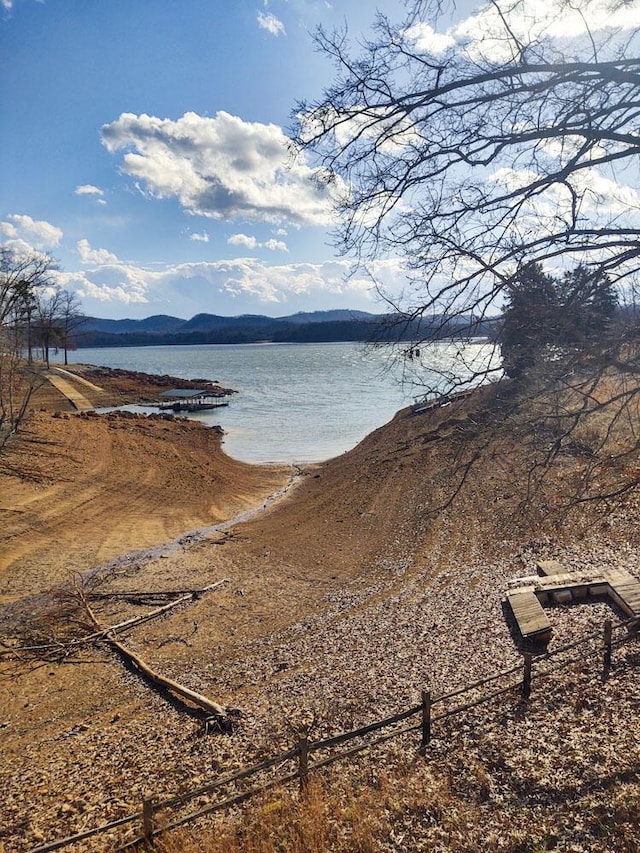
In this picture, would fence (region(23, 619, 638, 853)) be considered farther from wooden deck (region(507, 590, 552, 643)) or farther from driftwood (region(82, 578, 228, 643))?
driftwood (region(82, 578, 228, 643))

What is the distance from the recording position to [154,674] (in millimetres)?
9102

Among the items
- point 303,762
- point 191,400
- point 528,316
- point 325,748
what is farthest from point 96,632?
point 191,400

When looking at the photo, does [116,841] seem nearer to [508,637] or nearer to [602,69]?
[508,637]

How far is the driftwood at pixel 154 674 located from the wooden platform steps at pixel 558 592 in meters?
4.86

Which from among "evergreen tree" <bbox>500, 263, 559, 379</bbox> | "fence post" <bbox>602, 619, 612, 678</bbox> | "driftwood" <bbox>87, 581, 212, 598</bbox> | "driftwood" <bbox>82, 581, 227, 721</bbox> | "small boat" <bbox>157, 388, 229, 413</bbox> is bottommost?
"driftwood" <bbox>87, 581, 212, 598</bbox>

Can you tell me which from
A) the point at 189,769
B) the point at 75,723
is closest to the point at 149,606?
the point at 75,723

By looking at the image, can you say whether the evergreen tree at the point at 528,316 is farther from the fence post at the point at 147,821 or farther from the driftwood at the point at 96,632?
the driftwood at the point at 96,632

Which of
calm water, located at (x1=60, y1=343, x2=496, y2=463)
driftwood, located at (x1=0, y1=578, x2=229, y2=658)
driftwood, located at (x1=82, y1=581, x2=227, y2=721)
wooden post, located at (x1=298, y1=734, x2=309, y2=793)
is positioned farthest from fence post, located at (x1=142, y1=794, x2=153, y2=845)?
calm water, located at (x1=60, y1=343, x2=496, y2=463)

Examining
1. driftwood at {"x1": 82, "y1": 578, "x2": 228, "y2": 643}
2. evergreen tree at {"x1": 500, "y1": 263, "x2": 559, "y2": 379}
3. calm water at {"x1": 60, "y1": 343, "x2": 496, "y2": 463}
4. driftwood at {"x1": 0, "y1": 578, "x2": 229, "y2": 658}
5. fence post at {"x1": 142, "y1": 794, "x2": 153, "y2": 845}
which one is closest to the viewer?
evergreen tree at {"x1": 500, "y1": 263, "x2": 559, "y2": 379}

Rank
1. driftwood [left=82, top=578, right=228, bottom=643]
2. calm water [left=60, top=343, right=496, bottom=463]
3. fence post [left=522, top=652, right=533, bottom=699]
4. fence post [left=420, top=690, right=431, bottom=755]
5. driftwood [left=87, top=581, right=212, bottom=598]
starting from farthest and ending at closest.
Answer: calm water [left=60, top=343, right=496, bottom=463], driftwood [left=87, top=581, right=212, bottom=598], driftwood [left=82, top=578, right=228, bottom=643], fence post [left=522, top=652, right=533, bottom=699], fence post [left=420, top=690, right=431, bottom=755]

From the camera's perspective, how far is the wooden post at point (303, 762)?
5547 mm

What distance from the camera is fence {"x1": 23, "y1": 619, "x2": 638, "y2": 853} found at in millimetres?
5156

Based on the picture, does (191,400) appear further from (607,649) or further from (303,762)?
(303,762)

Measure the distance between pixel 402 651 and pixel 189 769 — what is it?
12.5 feet
